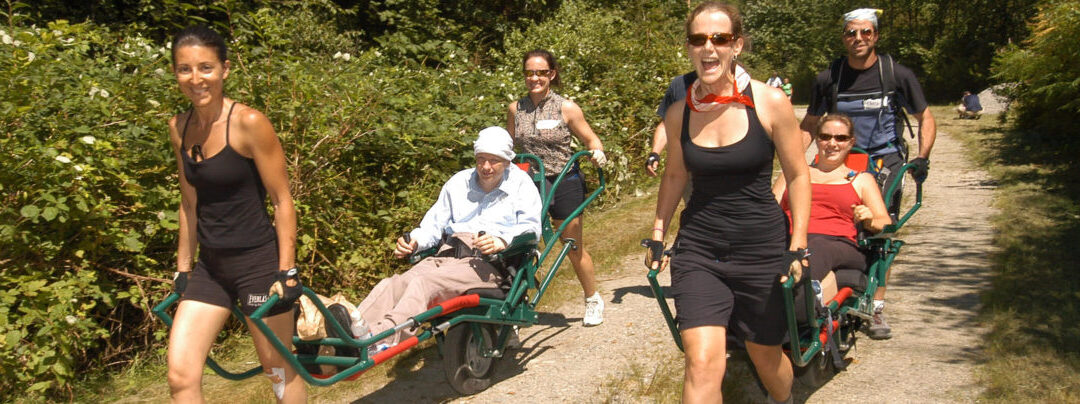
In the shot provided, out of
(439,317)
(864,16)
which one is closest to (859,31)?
(864,16)

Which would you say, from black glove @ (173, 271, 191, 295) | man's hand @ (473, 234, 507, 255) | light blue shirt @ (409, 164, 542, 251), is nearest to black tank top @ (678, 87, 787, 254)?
man's hand @ (473, 234, 507, 255)

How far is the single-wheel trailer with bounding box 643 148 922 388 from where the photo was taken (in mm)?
3863

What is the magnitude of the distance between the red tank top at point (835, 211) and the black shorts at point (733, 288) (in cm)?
168

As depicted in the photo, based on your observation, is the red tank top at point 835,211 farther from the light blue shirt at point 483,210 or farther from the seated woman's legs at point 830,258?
the light blue shirt at point 483,210

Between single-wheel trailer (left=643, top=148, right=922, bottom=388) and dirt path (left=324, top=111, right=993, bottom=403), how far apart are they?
14 centimetres

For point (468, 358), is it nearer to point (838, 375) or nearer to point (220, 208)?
point (220, 208)

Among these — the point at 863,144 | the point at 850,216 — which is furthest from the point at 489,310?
the point at 863,144

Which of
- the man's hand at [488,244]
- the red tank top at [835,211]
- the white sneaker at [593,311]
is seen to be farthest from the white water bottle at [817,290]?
the white sneaker at [593,311]

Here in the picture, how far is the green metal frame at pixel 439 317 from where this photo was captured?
367 cm

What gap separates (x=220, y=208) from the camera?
11.3 ft

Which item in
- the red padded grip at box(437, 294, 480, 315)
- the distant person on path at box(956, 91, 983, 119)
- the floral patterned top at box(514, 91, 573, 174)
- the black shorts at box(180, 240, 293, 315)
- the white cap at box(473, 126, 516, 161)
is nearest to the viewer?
the black shorts at box(180, 240, 293, 315)

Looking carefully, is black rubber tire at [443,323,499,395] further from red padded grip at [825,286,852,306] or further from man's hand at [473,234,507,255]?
red padded grip at [825,286,852,306]

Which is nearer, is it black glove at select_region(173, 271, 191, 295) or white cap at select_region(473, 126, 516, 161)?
black glove at select_region(173, 271, 191, 295)

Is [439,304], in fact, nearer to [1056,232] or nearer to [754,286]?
[754,286]
